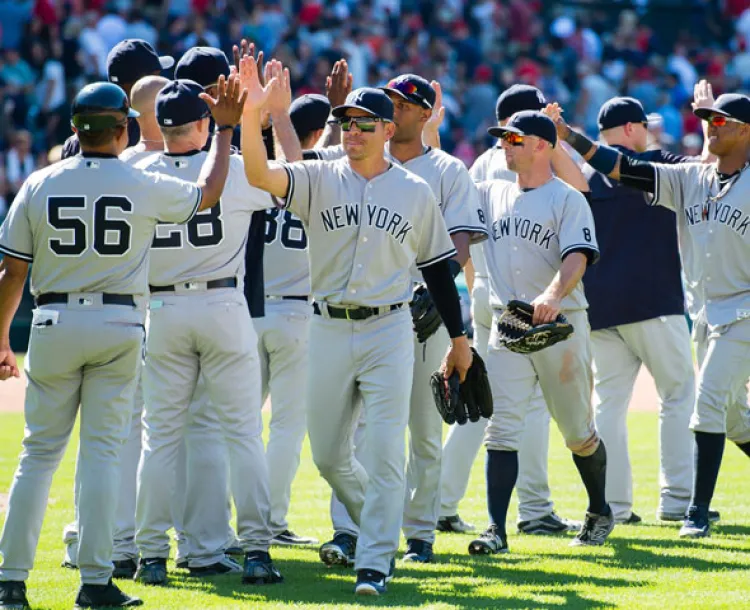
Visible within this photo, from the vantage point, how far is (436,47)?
907 inches

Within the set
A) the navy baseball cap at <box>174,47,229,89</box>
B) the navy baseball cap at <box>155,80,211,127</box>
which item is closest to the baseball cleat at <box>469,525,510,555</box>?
the navy baseball cap at <box>155,80,211,127</box>

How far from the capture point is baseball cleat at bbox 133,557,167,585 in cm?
586

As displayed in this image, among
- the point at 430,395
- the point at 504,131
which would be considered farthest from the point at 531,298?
the point at 504,131

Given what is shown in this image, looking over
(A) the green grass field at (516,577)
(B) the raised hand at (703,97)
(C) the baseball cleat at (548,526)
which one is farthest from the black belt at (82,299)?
(B) the raised hand at (703,97)

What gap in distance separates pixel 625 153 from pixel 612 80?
59.3 ft

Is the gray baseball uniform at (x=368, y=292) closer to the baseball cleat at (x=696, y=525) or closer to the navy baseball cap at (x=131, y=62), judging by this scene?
the navy baseball cap at (x=131, y=62)

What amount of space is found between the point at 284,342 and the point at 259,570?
154 centimetres

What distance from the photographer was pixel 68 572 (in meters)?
6.15

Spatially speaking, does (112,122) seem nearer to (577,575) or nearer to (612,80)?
(577,575)

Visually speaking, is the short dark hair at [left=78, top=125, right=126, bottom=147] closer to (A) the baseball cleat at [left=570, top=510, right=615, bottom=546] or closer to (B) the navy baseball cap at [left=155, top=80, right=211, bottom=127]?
(B) the navy baseball cap at [left=155, top=80, right=211, bottom=127]

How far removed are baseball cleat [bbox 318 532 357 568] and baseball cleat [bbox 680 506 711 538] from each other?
73.2 inches

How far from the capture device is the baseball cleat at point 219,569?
20.0ft

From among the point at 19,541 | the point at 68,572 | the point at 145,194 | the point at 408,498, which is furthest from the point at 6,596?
the point at 408,498

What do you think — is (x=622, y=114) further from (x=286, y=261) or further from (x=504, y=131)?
(x=286, y=261)
